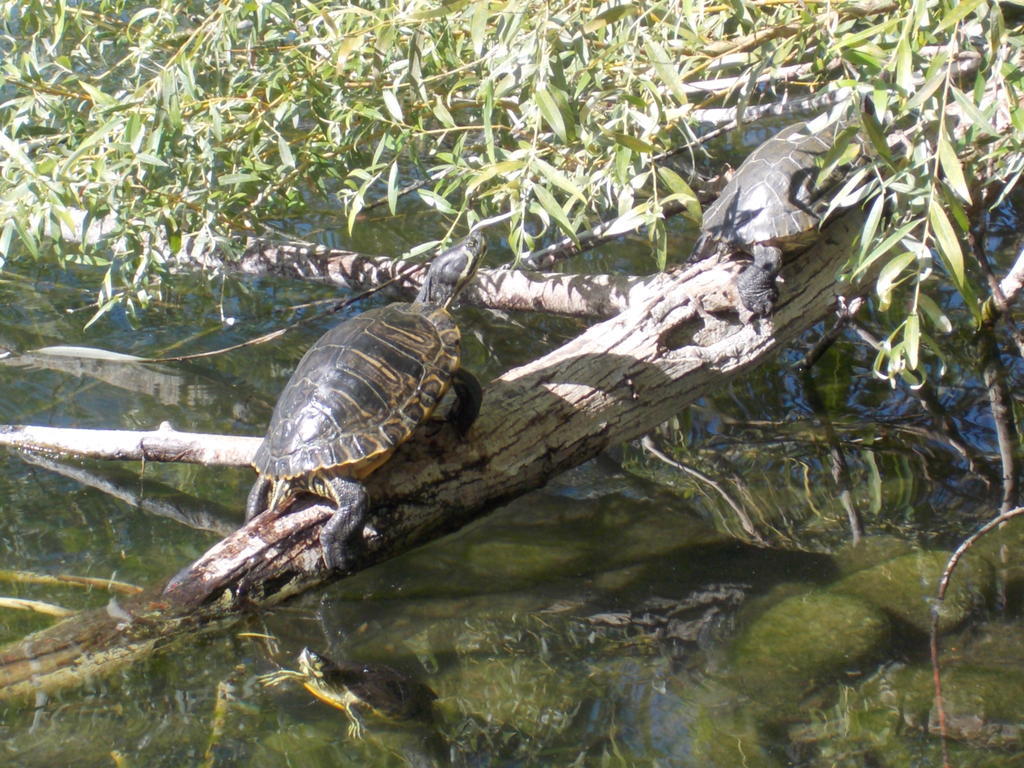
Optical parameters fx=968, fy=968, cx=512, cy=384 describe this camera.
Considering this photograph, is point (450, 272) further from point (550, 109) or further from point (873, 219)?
point (873, 219)

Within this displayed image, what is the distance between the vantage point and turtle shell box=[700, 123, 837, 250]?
409 centimetres

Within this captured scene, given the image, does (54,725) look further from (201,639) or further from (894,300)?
(894,300)

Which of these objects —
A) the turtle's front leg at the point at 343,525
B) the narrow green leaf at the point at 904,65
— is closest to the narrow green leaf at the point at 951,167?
the narrow green leaf at the point at 904,65

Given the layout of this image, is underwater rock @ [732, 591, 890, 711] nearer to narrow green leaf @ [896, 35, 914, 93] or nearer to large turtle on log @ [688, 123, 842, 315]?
large turtle on log @ [688, 123, 842, 315]

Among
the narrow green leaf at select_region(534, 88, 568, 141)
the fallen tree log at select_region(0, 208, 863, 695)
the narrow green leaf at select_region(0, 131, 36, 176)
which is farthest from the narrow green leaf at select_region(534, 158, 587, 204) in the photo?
the narrow green leaf at select_region(0, 131, 36, 176)

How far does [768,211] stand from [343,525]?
222 centimetres

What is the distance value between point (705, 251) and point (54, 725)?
3.28 meters

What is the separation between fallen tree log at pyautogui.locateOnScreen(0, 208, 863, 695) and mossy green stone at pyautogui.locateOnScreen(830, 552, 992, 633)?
3.13ft

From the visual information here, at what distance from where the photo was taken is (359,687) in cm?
299

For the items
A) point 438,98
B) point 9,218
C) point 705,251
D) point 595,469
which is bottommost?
point 595,469

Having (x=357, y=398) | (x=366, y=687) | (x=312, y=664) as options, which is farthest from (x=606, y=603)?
(x=357, y=398)

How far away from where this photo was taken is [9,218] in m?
3.66

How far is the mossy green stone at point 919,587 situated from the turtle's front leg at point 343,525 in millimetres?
1694

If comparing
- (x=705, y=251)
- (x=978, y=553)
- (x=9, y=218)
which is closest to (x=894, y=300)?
(x=705, y=251)
